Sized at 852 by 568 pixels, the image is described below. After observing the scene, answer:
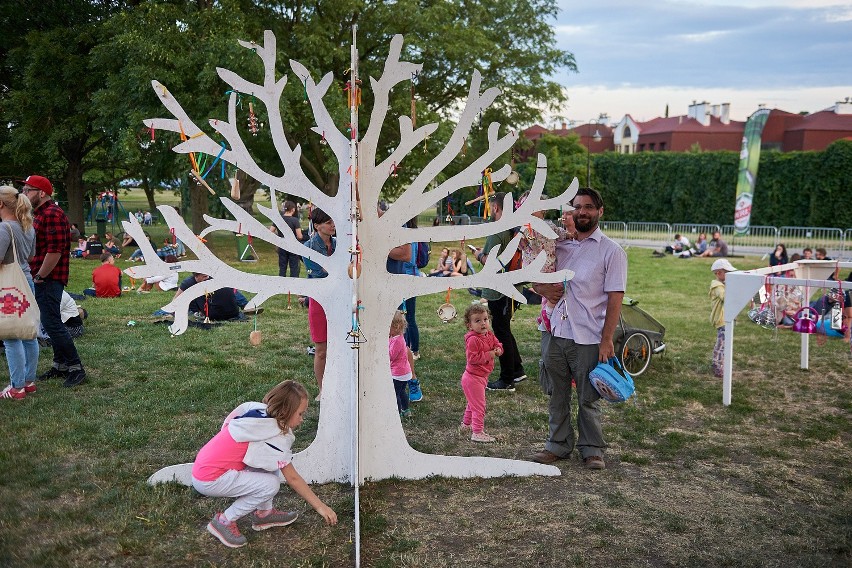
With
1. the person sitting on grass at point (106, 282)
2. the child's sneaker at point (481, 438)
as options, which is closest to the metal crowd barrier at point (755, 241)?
the person sitting on grass at point (106, 282)

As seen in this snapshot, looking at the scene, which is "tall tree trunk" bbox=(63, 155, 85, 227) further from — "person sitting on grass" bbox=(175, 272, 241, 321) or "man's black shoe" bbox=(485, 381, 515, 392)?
"man's black shoe" bbox=(485, 381, 515, 392)

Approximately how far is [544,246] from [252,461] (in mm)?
2496

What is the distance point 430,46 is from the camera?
22031 millimetres

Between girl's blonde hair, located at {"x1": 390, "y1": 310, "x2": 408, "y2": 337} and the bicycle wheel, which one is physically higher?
girl's blonde hair, located at {"x1": 390, "y1": 310, "x2": 408, "y2": 337}

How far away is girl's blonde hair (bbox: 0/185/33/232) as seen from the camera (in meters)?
5.84

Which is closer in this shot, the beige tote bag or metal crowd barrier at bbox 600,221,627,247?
the beige tote bag

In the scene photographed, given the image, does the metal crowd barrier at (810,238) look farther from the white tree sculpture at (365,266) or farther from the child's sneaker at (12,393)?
the child's sneaker at (12,393)

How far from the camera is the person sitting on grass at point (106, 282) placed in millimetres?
11867

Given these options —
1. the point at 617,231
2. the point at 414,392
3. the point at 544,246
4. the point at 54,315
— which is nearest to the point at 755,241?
the point at 617,231

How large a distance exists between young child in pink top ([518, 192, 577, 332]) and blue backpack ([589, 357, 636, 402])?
1.98 feet

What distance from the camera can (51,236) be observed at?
20.4ft

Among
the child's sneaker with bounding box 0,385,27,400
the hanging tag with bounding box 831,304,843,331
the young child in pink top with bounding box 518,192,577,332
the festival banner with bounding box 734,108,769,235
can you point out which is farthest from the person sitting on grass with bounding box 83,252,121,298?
the festival banner with bounding box 734,108,769,235

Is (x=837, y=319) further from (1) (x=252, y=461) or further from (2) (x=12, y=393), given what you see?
(2) (x=12, y=393)

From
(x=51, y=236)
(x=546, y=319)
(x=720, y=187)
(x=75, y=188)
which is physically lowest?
(x=546, y=319)
